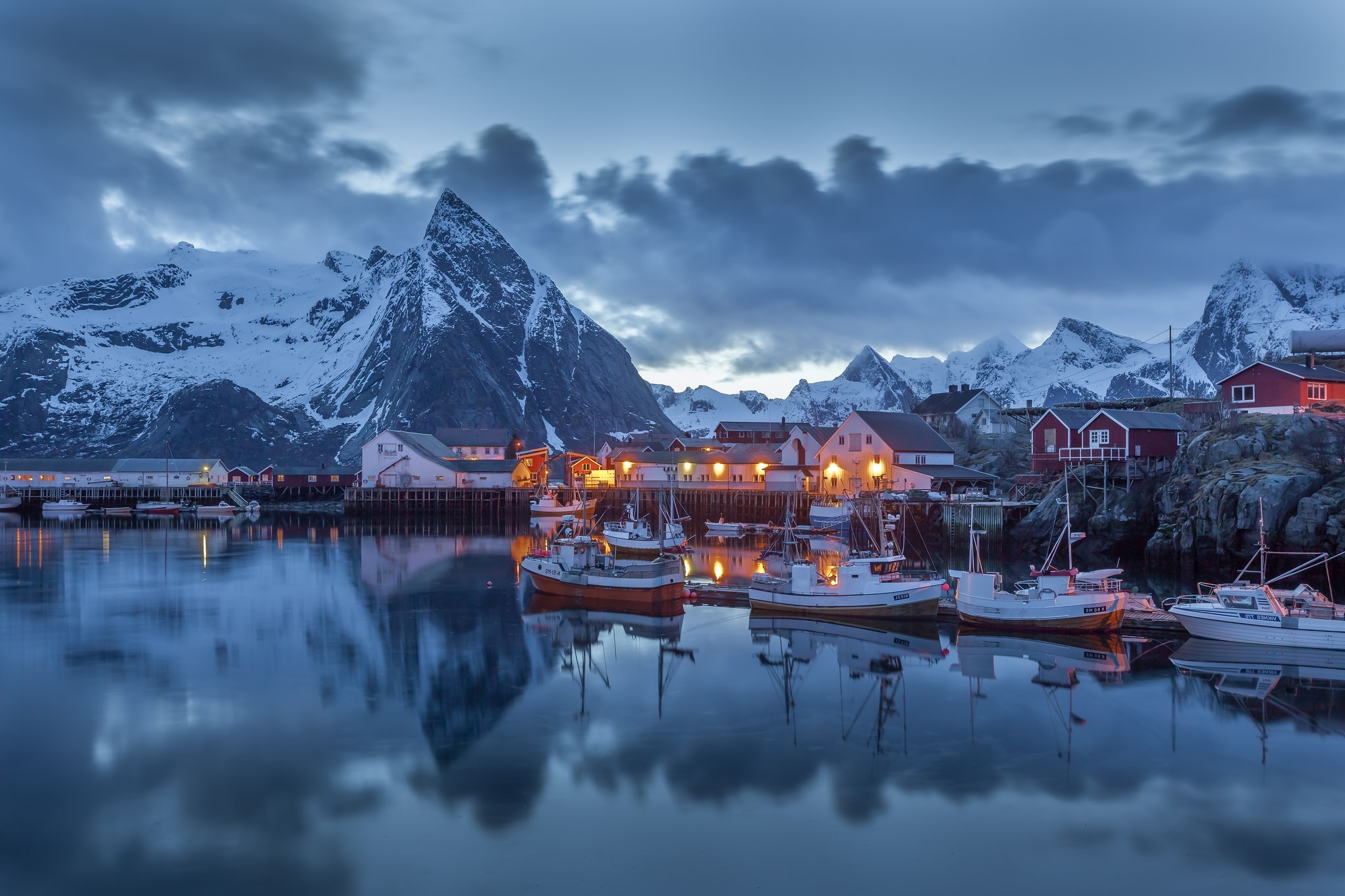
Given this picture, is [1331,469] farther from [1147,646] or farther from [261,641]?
[261,641]

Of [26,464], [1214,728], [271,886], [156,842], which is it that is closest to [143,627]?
[156,842]

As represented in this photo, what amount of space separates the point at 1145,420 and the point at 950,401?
128ft

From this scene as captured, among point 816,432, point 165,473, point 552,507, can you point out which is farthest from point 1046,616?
point 165,473

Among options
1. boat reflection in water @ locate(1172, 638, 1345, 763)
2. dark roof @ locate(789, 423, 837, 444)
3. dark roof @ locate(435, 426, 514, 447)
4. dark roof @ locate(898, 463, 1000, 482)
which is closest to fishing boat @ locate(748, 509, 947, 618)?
boat reflection in water @ locate(1172, 638, 1345, 763)

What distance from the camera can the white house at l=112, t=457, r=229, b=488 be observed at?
109125mm

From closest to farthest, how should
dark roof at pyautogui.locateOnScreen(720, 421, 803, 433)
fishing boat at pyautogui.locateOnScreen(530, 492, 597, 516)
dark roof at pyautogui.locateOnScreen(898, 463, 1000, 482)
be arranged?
dark roof at pyautogui.locateOnScreen(898, 463, 1000, 482) < fishing boat at pyautogui.locateOnScreen(530, 492, 597, 516) < dark roof at pyautogui.locateOnScreen(720, 421, 803, 433)

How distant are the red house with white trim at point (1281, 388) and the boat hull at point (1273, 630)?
3088cm

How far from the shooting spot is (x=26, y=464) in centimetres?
10881

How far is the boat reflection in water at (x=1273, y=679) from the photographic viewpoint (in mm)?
Result: 22078

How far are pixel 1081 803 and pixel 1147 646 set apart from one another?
45.3ft

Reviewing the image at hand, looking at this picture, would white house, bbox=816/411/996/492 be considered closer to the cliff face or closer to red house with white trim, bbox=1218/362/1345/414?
red house with white trim, bbox=1218/362/1345/414

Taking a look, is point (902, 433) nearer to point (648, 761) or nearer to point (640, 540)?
point (640, 540)

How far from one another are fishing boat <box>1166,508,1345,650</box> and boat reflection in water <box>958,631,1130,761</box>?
102 inches

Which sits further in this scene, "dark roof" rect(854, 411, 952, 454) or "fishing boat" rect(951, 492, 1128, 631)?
"dark roof" rect(854, 411, 952, 454)
